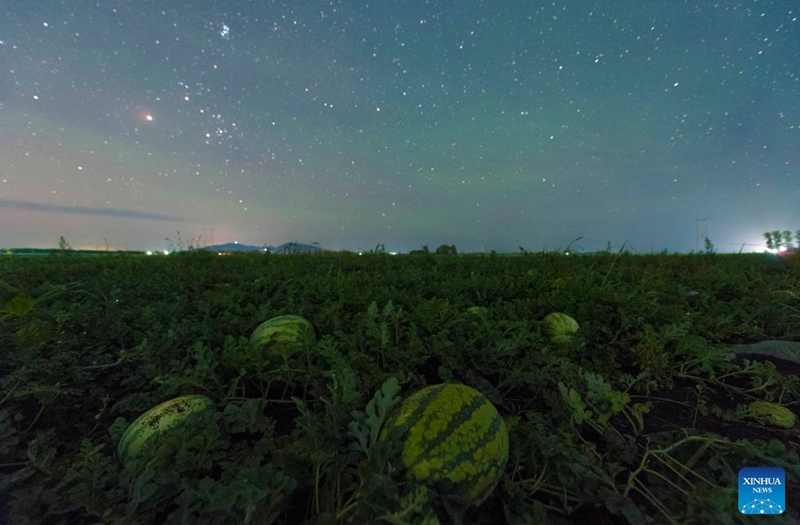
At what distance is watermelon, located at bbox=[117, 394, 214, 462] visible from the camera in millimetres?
1487

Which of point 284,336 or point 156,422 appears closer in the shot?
point 156,422

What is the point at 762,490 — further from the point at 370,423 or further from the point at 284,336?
the point at 284,336

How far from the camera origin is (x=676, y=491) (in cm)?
133

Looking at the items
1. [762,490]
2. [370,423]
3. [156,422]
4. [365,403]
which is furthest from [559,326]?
[156,422]

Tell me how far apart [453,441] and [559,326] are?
190cm

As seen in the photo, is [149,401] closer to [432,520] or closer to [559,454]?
[432,520]

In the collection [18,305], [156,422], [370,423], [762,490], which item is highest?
[18,305]

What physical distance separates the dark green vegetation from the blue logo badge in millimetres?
46

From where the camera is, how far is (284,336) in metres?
2.31

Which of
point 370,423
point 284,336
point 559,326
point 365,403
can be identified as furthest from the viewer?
point 559,326

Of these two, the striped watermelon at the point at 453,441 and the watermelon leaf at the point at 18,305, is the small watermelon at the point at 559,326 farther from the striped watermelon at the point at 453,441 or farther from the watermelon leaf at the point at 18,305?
the watermelon leaf at the point at 18,305

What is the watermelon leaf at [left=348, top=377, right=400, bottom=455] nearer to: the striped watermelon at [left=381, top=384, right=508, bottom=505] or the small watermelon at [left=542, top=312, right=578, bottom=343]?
the striped watermelon at [left=381, top=384, right=508, bottom=505]

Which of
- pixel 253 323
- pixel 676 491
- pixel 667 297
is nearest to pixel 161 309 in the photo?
pixel 253 323

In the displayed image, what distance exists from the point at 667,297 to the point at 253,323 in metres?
4.24
